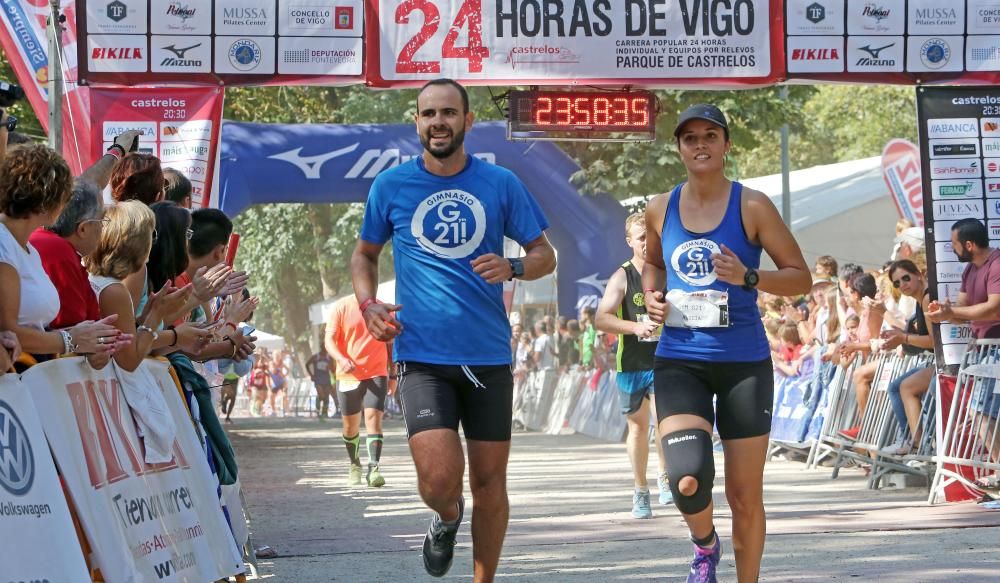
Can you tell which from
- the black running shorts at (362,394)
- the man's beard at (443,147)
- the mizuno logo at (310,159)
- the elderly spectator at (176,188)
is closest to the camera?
the man's beard at (443,147)

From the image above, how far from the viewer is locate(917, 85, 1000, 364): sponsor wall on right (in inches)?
449

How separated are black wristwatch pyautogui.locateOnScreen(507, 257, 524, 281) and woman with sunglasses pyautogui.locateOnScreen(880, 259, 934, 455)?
5.81 m

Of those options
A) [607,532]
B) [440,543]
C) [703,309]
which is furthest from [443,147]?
[607,532]

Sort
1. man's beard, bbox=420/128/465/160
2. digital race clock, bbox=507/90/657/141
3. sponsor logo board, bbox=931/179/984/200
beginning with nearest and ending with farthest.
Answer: man's beard, bbox=420/128/465/160 → sponsor logo board, bbox=931/179/984/200 → digital race clock, bbox=507/90/657/141

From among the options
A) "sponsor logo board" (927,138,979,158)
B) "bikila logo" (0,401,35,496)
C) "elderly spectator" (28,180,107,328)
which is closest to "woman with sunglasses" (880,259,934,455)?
"sponsor logo board" (927,138,979,158)

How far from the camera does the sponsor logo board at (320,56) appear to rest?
11.2 metres

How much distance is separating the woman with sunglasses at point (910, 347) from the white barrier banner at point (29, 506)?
7690 mm

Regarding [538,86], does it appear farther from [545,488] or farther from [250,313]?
[250,313]

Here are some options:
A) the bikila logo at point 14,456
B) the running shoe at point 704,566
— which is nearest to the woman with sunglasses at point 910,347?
the running shoe at point 704,566

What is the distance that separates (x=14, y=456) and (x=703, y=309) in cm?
268

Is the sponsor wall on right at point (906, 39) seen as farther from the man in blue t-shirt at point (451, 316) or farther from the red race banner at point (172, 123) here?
the man in blue t-shirt at point (451, 316)

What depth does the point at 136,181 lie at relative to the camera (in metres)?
7.30

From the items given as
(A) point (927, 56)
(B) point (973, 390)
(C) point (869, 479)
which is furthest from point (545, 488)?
(A) point (927, 56)

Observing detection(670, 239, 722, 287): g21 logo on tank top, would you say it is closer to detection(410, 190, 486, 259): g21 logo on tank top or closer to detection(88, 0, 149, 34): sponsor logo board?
detection(410, 190, 486, 259): g21 logo on tank top
